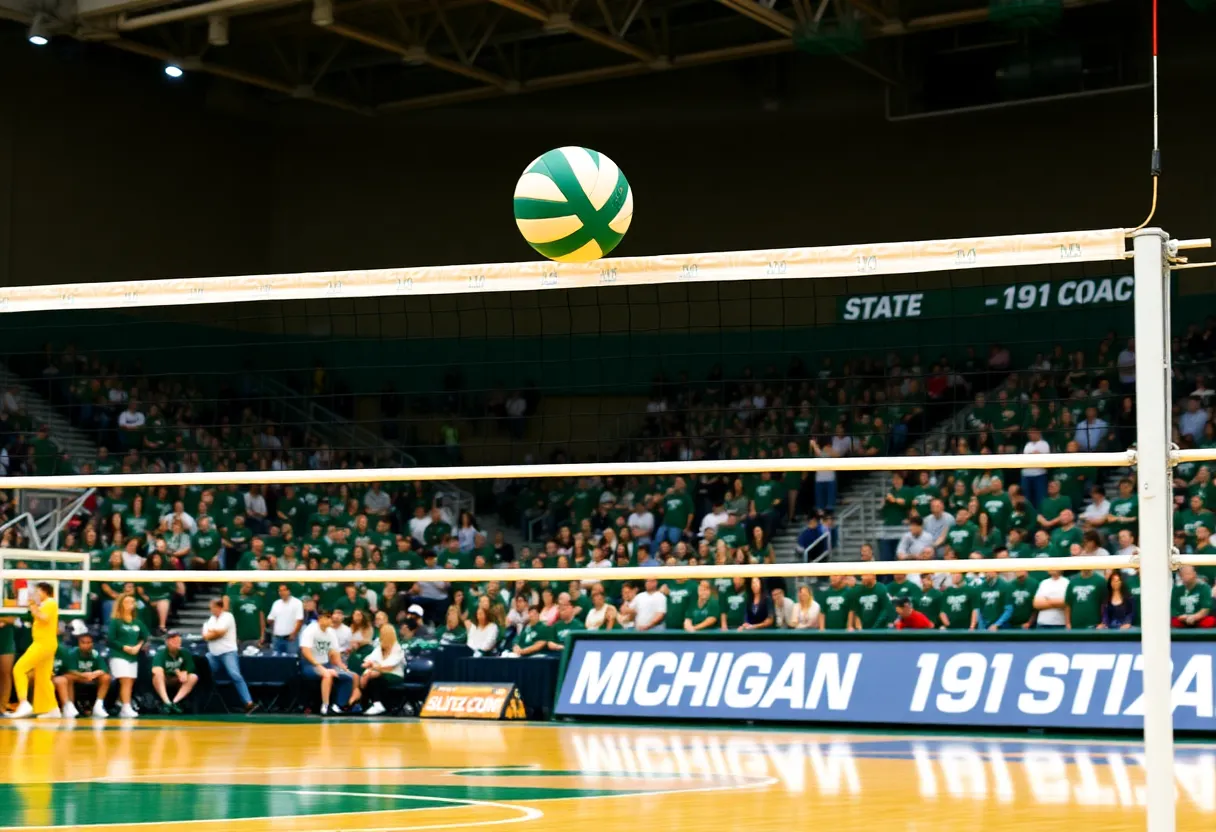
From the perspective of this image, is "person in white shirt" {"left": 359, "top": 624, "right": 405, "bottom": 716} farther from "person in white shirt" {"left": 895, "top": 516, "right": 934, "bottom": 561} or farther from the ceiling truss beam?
the ceiling truss beam

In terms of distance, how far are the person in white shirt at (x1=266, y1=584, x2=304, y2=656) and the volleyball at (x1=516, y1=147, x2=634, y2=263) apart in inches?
496

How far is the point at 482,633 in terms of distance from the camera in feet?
54.0

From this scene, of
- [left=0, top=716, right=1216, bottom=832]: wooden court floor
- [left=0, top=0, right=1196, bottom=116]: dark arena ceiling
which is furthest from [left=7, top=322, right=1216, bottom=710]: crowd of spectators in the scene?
[left=0, top=0, right=1196, bottom=116]: dark arena ceiling

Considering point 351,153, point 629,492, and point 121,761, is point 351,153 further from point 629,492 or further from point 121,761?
point 121,761

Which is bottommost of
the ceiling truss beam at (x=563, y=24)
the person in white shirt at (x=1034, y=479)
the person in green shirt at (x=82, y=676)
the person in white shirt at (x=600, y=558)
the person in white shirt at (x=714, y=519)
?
the person in green shirt at (x=82, y=676)

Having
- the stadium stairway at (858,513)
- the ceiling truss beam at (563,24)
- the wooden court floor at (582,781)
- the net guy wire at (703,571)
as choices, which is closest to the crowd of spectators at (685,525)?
the stadium stairway at (858,513)

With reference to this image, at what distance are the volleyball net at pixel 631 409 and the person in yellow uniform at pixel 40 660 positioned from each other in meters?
2.26

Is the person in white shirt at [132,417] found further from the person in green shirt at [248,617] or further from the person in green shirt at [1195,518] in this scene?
the person in green shirt at [1195,518]

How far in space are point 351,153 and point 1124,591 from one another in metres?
18.4

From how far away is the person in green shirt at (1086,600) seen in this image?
13.6m

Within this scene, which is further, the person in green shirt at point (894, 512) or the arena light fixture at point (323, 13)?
the arena light fixture at point (323, 13)

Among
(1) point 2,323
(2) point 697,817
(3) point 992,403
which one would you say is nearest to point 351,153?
(1) point 2,323

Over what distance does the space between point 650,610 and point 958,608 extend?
2.98 metres

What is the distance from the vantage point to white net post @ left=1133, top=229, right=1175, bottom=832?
15.3ft
